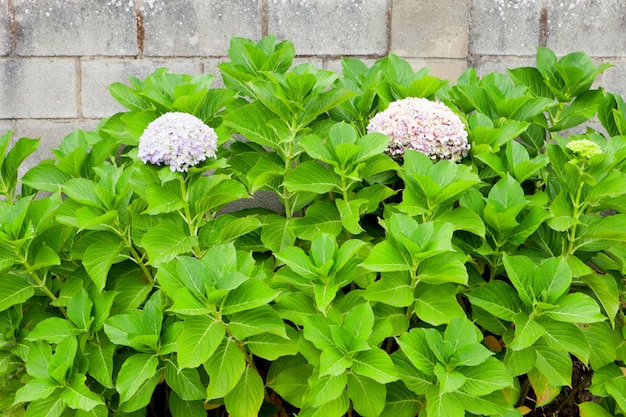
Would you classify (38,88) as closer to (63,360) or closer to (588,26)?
(63,360)

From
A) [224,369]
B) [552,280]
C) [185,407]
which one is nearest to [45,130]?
[185,407]

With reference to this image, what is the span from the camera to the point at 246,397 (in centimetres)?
143

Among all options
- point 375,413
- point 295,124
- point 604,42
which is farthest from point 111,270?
point 604,42

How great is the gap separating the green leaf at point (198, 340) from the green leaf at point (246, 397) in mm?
205

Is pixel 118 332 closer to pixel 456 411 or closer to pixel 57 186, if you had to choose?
pixel 57 186

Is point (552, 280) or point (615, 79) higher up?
point (615, 79)

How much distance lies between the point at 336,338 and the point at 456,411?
0.93ft

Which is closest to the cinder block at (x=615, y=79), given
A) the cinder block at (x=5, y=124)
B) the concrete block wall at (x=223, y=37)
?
the concrete block wall at (x=223, y=37)

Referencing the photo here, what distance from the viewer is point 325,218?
165 cm

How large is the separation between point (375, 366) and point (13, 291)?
93 cm

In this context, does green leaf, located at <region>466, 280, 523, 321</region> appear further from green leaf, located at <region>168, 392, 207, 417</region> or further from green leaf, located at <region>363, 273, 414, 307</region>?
green leaf, located at <region>168, 392, 207, 417</region>

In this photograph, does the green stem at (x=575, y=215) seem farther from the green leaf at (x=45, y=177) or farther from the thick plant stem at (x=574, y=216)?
the green leaf at (x=45, y=177)

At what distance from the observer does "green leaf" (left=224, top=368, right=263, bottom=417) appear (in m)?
1.42

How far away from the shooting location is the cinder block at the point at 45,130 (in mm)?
2344
